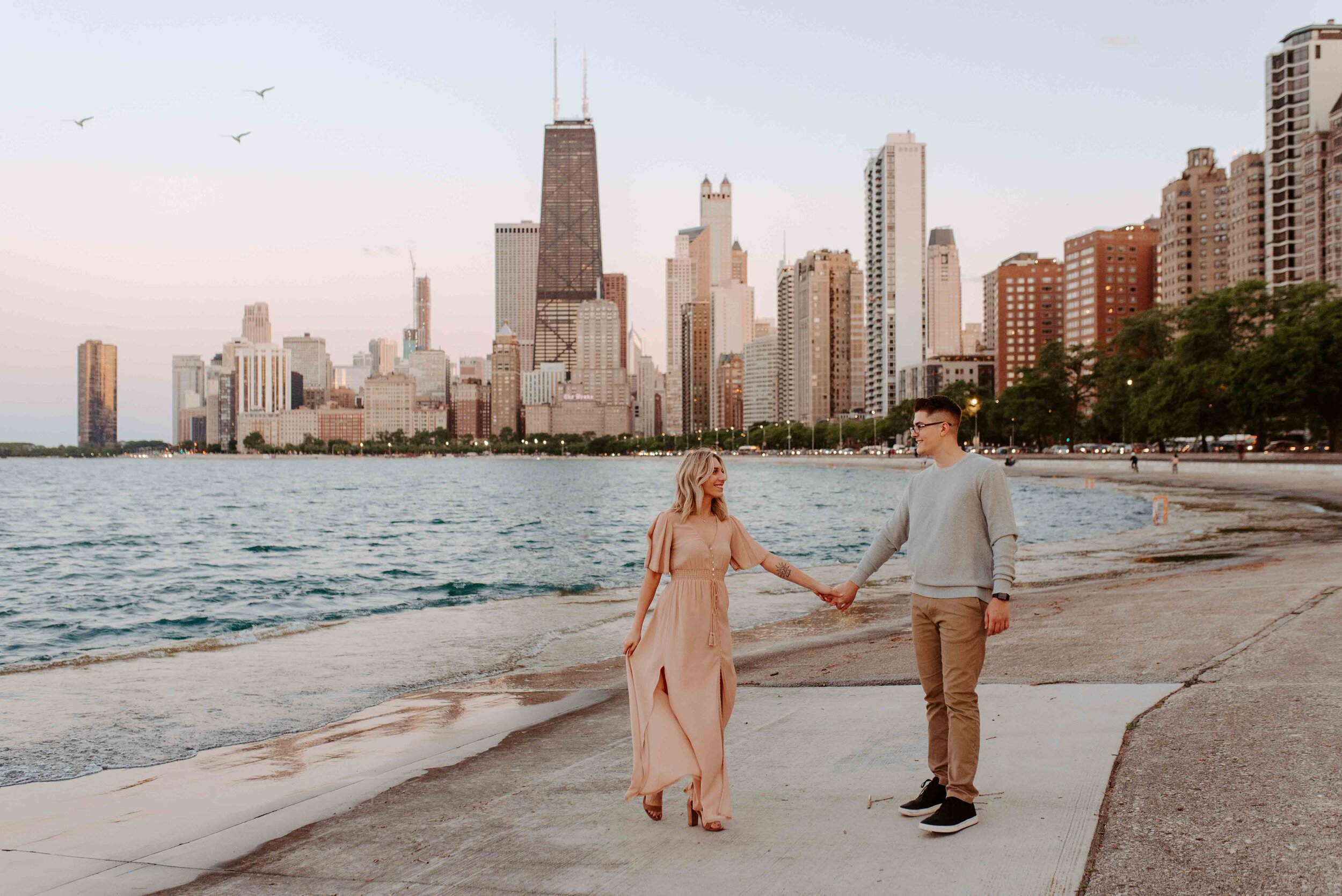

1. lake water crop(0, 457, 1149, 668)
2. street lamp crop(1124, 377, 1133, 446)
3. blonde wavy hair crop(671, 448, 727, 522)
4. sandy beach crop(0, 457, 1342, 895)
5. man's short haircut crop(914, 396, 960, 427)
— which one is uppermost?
street lamp crop(1124, 377, 1133, 446)

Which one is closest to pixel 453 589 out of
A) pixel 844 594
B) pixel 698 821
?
pixel 844 594

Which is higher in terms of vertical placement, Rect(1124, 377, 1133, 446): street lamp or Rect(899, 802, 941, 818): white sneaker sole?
Rect(1124, 377, 1133, 446): street lamp

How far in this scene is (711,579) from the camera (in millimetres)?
5395

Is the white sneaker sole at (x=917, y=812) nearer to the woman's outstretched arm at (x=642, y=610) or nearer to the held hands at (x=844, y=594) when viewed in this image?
the held hands at (x=844, y=594)

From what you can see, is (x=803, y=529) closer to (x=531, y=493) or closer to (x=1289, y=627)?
(x=1289, y=627)

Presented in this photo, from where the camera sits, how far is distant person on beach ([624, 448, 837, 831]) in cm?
532

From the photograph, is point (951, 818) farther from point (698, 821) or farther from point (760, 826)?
point (698, 821)

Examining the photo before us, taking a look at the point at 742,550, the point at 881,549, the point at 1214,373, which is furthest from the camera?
the point at 1214,373

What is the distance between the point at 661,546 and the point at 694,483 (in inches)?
15.4

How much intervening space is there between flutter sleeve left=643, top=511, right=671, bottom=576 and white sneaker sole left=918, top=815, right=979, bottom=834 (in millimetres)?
1794

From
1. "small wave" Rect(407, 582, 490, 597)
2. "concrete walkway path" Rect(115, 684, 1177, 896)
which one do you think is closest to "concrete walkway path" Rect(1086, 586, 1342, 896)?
"concrete walkway path" Rect(115, 684, 1177, 896)

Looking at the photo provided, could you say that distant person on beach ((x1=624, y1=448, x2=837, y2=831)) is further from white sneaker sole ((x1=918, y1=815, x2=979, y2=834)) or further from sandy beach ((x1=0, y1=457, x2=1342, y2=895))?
white sneaker sole ((x1=918, y1=815, x2=979, y2=834))

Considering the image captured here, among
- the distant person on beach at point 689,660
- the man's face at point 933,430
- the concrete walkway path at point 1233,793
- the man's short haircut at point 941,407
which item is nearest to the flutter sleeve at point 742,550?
the distant person on beach at point 689,660

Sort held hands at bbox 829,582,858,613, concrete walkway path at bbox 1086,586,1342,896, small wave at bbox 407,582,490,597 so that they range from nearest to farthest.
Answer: concrete walkway path at bbox 1086,586,1342,896 < held hands at bbox 829,582,858,613 < small wave at bbox 407,582,490,597
